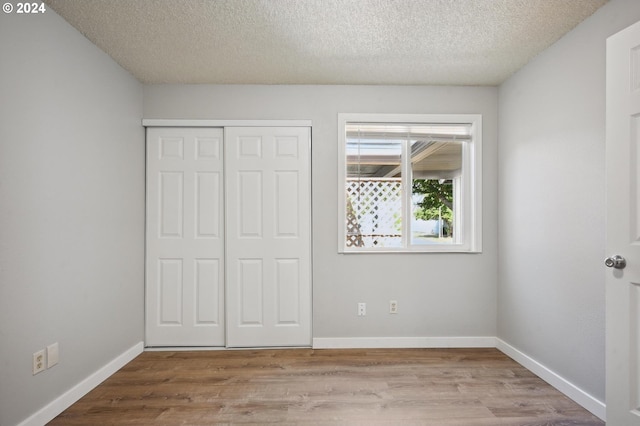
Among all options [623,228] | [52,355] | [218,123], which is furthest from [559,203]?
[52,355]

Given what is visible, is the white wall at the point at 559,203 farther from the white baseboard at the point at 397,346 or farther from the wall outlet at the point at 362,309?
the wall outlet at the point at 362,309

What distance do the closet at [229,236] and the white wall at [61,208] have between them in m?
0.26

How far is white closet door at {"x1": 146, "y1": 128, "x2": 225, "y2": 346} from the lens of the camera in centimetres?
316

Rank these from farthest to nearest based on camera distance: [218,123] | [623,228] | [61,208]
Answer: [218,123]
[61,208]
[623,228]

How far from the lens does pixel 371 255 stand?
3217 millimetres

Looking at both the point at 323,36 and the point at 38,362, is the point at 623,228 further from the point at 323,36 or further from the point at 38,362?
the point at 38,362

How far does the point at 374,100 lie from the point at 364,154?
50 cm

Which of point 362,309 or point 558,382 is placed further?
point 362,309

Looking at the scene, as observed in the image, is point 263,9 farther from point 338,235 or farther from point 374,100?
point 338,235

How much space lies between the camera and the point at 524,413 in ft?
6.91

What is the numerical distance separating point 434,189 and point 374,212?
2.09ft

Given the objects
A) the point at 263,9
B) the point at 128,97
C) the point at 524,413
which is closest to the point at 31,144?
the point at 128,97

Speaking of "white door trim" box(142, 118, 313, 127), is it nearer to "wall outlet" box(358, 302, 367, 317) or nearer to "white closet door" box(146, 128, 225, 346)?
"white closet door" box(146, 128, 225, 346)

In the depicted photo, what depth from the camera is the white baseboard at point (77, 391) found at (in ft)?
6.41
